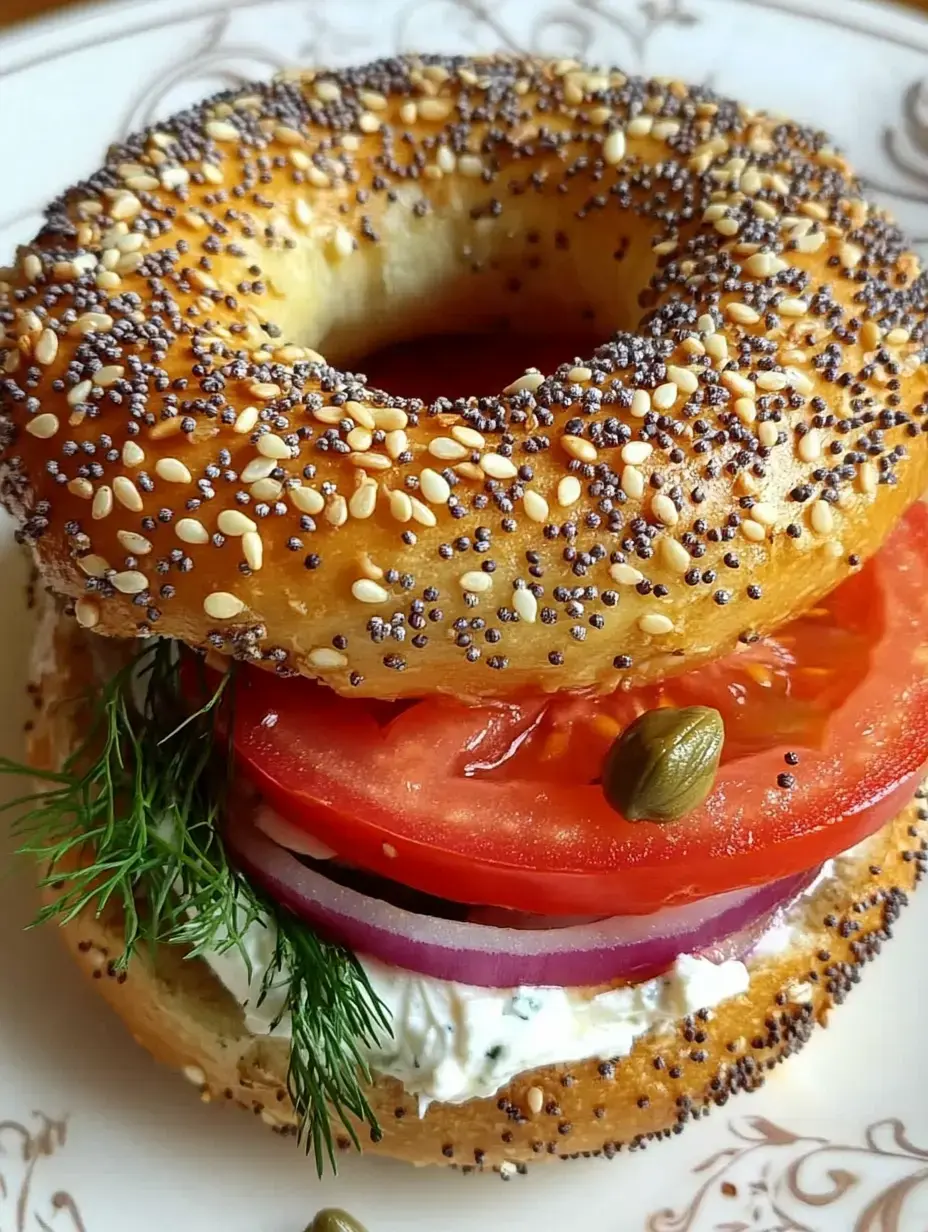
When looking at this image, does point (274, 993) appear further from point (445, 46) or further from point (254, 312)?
point (445, 46)

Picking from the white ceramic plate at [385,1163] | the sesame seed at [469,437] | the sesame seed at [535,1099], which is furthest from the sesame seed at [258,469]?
the white ceramic plate at [385,1163]

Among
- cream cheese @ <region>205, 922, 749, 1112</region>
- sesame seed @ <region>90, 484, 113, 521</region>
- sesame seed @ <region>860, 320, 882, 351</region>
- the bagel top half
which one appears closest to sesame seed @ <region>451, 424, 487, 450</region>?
the bagel top half

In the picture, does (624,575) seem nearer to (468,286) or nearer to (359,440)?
(359,440)

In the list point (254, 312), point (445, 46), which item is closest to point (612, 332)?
point (254, 312)

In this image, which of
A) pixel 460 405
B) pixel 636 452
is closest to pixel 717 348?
pixel 636 452

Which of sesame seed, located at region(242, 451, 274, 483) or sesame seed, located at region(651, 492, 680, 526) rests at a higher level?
sesame seed, located at region(651, 492, 680, 526)

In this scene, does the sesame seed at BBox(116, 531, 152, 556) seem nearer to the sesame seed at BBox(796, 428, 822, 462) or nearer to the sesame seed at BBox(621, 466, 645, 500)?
the sesame seed at BBox(621, 466, 645, 500)
